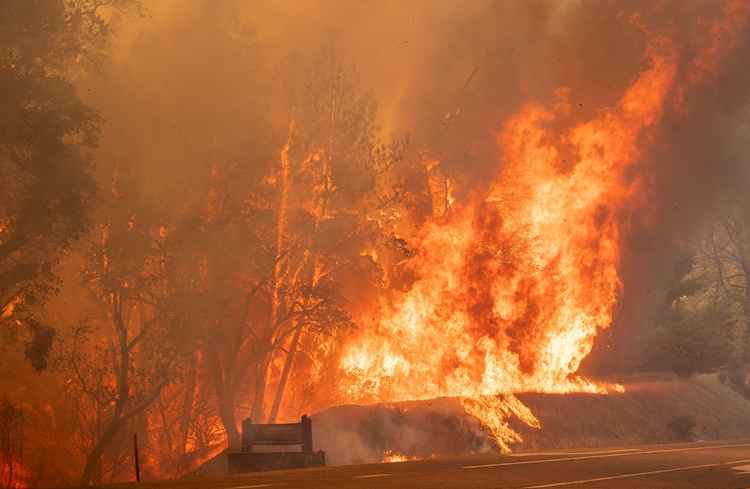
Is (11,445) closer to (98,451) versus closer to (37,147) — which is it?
(98,451)

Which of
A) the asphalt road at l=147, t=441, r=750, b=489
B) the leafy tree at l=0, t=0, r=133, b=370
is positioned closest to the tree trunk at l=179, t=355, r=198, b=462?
the leafy tree at l=0, t=0, r=133, b=370

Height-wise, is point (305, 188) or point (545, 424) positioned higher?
point (305, 188)

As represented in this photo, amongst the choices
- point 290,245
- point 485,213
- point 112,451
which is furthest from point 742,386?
point 112,451

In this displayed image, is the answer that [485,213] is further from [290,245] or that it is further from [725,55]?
[725,55]

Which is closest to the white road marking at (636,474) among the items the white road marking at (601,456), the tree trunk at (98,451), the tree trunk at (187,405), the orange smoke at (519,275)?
the white road marking at (601,456)

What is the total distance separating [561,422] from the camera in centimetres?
4044

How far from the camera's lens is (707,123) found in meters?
46.2

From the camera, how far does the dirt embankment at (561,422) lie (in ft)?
114

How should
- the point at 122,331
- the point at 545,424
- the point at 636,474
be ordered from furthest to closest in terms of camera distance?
the point at 545,424 < the point at 122,331 < the point at 636,474

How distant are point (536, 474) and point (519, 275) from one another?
1933cm

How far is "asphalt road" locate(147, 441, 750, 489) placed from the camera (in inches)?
811

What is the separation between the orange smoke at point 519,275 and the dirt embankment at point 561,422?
200 cm

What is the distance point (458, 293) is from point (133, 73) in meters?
14.2

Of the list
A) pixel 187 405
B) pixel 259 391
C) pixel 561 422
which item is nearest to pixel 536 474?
pixel 561 422
